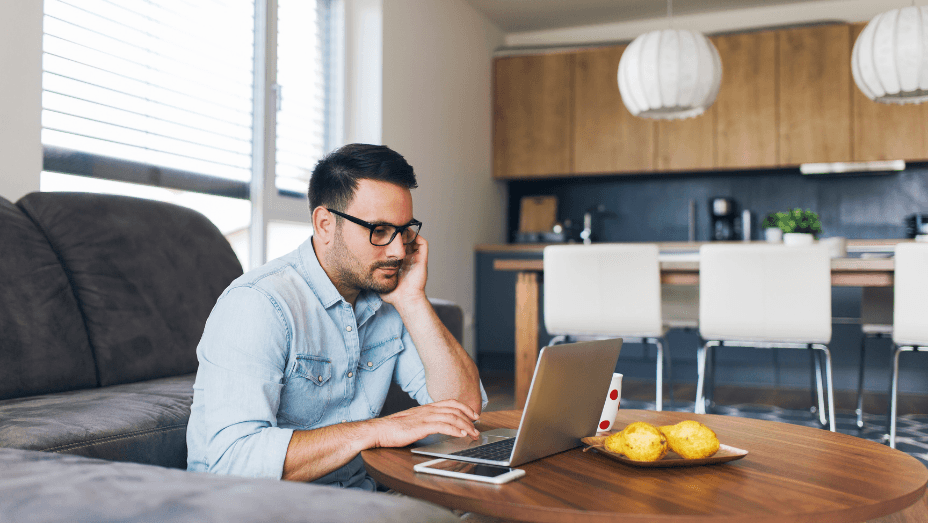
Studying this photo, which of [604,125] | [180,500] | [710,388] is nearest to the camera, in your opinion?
[180,500]

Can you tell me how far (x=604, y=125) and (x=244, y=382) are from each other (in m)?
4.61

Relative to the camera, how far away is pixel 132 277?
194 cm

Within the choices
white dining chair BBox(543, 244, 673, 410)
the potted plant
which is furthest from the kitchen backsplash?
white dining chair BBox(543, 244, 673, 410)

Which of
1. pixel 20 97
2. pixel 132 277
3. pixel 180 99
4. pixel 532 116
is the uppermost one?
pixel 532 116

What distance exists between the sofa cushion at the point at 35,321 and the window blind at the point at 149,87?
798mm

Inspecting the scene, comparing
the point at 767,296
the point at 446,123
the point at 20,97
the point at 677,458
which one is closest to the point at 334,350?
the point at 677,458

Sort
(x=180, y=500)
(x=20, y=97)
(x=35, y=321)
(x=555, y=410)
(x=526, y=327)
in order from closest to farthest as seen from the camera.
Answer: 1. (x=180, y=500)
2. (x=555, y=410)
3. (x=35, y=321)
4. (x=20, y=97)
5. (x=526, y=327)

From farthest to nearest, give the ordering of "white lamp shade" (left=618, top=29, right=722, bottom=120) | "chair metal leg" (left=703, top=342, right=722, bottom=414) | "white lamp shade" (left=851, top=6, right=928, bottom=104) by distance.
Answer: "chair metal leg" (left=703, top=342, right=722, bottom=414), "white lamp shade" (left=618, top=29, right=722, bottom=120), "white lamp shade" (left=851, top=6, right=928, bottom=104)

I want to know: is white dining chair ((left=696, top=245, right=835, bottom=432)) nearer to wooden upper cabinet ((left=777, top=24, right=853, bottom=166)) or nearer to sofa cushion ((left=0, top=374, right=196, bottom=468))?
sofa cushion ((left=0, top=374, right=196, bottom=468))

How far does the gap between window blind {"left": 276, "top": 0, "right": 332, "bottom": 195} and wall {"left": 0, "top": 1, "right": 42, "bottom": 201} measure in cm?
132

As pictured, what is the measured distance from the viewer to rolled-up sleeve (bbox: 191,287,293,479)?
978 millimetres

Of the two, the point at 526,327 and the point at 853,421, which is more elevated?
the point at 526,327

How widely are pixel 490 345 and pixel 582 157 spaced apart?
152 cm

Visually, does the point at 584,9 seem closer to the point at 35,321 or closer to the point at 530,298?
the point at 530,298
